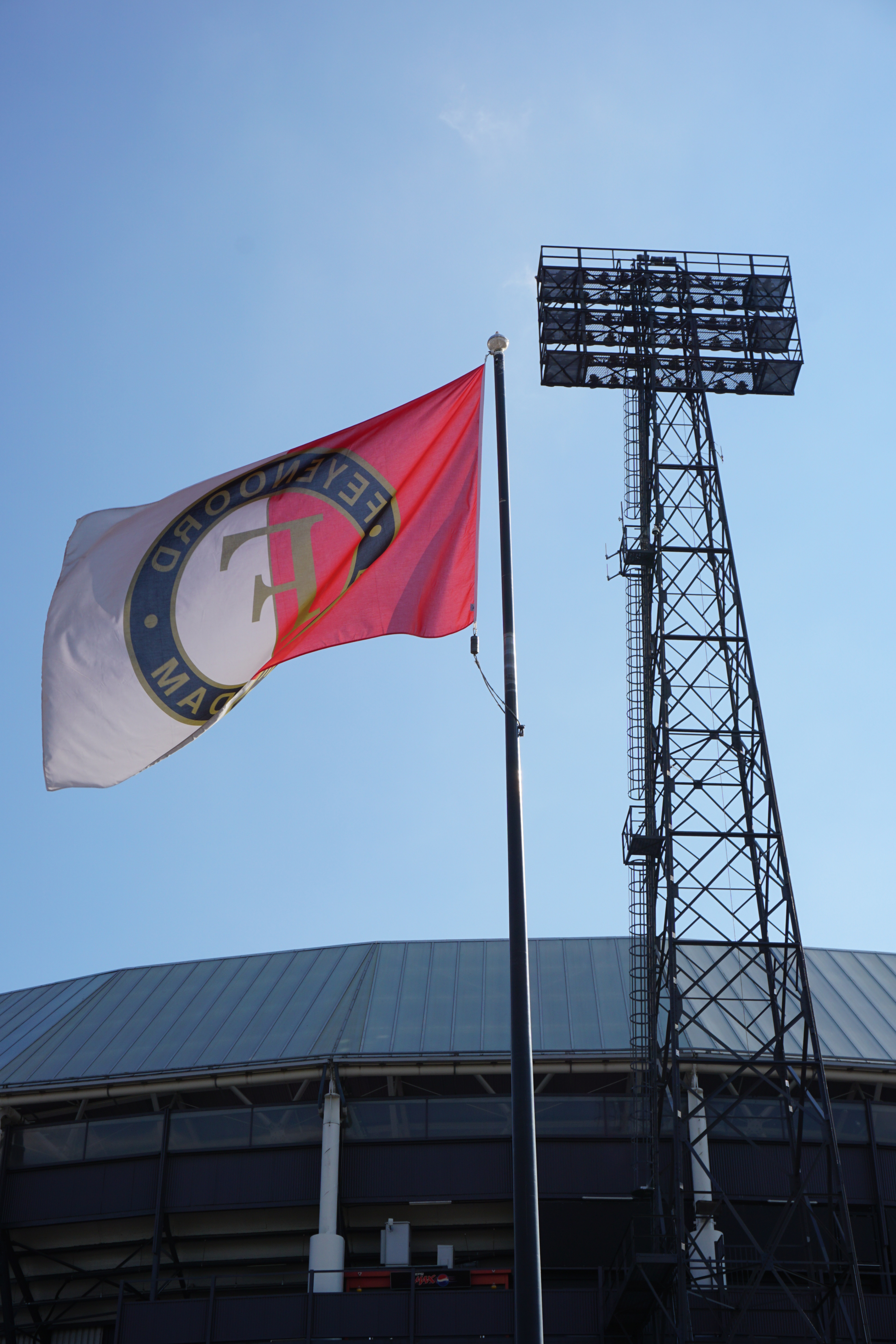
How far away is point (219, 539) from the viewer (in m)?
15.5

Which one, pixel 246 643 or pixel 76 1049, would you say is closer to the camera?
pixel 246 643

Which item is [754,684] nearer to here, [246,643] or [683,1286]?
[683,1286]

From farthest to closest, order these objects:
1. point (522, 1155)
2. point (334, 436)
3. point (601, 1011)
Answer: point (601, 1011) < point (334, 436) < point (522, 1155)

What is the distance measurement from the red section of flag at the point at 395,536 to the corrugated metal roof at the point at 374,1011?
20.4m

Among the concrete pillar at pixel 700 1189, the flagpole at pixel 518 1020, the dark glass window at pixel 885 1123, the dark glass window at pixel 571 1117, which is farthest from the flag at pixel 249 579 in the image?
the dark glass window at pixel 885 1123

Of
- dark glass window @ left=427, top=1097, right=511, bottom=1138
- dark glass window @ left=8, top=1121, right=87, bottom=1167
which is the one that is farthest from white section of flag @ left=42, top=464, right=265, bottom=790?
dark glass window @ left=8, top=1121, right=87, bottom=1167

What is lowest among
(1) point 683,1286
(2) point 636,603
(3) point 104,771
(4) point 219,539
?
(1) point 683,1286

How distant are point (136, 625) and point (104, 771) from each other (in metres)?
1.77

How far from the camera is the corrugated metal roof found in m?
35.0

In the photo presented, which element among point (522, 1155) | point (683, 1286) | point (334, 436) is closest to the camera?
point (522, 1155)

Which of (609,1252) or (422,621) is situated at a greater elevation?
(422,621)

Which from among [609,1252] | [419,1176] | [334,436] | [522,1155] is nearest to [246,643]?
[334,436]

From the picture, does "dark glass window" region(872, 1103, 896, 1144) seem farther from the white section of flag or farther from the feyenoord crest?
the white section of flag

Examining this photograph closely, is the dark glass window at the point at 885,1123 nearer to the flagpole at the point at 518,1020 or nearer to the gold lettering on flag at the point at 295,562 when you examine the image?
the flagpole at the point at 518,1020
